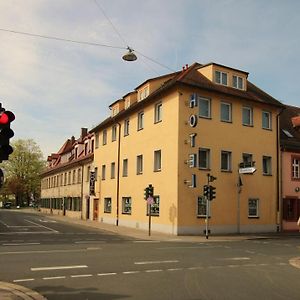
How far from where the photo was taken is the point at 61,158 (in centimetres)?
7194

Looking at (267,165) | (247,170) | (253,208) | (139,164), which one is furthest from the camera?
(139,164)

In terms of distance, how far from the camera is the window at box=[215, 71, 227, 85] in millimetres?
32094

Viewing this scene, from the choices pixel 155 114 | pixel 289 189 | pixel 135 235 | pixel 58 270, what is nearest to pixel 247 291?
pixel 58 270

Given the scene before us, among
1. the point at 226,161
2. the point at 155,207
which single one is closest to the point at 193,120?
the point at 226,161

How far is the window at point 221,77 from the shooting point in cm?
3209

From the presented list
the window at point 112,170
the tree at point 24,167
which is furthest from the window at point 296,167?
the tree at point 24,167

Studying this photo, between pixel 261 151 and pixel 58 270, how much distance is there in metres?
23.3

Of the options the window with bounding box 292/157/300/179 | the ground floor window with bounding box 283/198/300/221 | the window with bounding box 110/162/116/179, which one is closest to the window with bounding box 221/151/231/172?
the ground floor window with bounding box 283/198/300/221

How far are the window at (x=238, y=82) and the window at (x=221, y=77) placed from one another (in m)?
0.85

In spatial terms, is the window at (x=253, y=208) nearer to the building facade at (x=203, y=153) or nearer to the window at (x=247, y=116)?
the building facade at (x=203, y=153)

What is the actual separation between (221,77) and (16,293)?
84.0 ft

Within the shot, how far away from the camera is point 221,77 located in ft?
106

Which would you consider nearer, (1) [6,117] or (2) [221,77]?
(1) [6,117]

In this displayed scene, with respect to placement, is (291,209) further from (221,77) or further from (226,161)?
(221,77)
